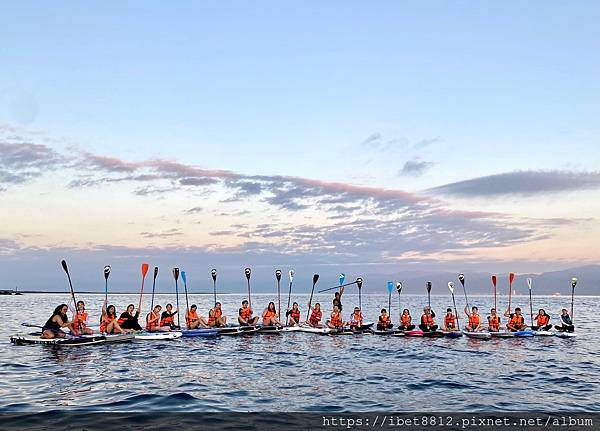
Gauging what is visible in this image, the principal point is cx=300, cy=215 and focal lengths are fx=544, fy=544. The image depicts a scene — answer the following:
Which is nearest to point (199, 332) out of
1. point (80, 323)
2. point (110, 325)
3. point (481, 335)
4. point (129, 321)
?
point (129, 321)

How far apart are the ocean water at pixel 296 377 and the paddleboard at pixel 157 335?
0.45 metres

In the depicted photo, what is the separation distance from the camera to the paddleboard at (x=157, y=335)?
31859 millimetres

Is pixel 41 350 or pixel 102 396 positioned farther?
pixel 41 350

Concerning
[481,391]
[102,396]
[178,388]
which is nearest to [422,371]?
[481,391]

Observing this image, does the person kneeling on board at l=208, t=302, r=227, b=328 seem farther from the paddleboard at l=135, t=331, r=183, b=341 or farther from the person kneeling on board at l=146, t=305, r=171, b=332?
the paddleboard at l=135, t=331, r=183, b=341

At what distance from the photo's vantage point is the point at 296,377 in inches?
851

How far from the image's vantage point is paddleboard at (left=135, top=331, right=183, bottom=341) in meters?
31.9

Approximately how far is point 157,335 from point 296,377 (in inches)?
536

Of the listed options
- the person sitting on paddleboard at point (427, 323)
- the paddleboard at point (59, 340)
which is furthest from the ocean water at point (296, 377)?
the person sitting on paddleboard at point (427, 323)

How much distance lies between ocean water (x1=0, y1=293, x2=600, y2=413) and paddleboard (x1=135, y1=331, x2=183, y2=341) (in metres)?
0.45

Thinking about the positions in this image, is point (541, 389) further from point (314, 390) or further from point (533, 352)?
point (533, 352)

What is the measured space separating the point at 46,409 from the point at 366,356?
678 inches

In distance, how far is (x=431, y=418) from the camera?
1494 centimetres

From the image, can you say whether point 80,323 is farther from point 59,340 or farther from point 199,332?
point 199,332
